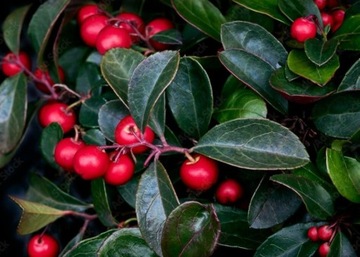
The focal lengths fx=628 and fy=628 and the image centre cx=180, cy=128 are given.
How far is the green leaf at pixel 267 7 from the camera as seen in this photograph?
1107mm

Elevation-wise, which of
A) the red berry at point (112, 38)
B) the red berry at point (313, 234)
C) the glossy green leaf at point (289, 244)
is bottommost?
the glossy green leaf at point (289, 244)

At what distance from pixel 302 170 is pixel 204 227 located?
0.21 metres

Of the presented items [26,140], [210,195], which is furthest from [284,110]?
[26,140]

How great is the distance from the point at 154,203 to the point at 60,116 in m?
0.38

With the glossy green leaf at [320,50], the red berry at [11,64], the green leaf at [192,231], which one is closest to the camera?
the green leaf at [192,231]

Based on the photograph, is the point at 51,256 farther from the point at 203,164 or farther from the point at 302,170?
the point at 302,170

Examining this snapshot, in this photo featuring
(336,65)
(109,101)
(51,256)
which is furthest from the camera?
(51,256)

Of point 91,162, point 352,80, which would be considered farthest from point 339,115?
point 91,162

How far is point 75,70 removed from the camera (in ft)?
4.64

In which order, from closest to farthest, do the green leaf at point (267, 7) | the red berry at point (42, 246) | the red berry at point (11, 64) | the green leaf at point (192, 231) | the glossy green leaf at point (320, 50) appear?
the green leaf at point (192, 231) < the glossy green leaf at point (320, 50) < the green leaf at point (267, 7) < the red berry at point (42, 246) < the red berry at point (11, 64)

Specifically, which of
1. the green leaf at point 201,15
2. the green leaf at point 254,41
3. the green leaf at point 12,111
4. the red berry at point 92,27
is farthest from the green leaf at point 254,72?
the green leaf at point 12,111

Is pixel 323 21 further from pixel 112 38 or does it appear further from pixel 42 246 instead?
pixel 42 246

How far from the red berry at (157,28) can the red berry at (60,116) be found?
0.22 m

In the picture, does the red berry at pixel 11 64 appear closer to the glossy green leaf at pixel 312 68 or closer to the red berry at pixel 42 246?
the red berry at pixel 42 246
